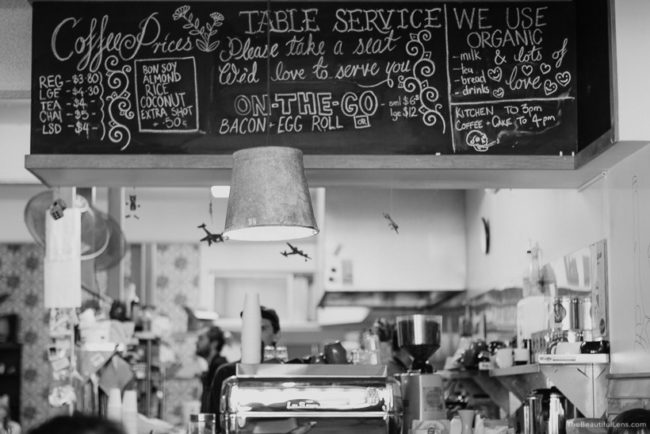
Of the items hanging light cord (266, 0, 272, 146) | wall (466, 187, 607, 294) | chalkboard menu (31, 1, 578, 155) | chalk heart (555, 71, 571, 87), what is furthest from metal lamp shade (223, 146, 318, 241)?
wall (466, 187, 607, 294)

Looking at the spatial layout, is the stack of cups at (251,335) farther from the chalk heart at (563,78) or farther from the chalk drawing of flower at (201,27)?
the chalk heart at (563,78)

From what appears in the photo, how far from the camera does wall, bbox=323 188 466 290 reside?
862 centimetres

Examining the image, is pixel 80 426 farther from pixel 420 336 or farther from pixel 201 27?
pixel 420 336

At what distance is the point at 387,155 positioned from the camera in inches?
196

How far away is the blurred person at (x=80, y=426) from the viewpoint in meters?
1.72

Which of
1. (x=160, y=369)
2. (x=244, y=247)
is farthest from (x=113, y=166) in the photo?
(x=244, y=247)

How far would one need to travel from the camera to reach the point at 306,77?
5066 millimetres

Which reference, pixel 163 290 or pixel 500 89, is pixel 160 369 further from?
pixel 500 89

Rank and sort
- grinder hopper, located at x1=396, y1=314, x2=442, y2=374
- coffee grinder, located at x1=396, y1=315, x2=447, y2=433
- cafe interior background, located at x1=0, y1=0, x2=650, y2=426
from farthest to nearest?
grinder hopper, located at x1=396, y1=314, x2=442, y2=374, coffee grinder, located at x1=396, y1=315, x2=447, y2=433, cafe interior background, located at x1=0, y1=0, x2=650, y2=426

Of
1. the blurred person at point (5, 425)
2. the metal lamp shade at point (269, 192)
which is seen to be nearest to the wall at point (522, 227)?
the metal lamp shade at point (269, 192)

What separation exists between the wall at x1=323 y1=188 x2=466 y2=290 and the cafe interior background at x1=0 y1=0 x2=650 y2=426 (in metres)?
0.01

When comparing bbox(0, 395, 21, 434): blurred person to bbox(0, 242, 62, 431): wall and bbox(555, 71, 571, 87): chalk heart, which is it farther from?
bbox(0, 242, 62, 431): wall

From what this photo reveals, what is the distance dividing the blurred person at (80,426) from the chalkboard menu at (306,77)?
327cm

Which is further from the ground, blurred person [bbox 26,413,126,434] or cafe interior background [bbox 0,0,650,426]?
cafe interior background [bbox 0,0,650,426]
